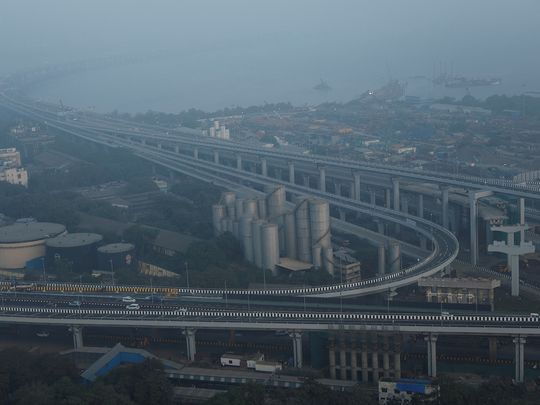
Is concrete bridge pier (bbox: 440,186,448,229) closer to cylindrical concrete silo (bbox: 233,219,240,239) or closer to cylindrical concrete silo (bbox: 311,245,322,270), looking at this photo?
cylindrical concrete silo (bbox: 311,245,322,270)

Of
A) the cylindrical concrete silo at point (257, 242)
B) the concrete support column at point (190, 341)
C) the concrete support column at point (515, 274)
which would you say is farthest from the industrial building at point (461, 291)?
the concrete support column at point (190, 341)

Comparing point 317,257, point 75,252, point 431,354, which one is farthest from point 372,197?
point 431,354

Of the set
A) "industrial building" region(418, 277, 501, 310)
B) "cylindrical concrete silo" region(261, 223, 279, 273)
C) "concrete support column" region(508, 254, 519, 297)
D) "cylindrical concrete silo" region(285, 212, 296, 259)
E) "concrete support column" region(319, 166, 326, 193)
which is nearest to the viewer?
"industrial building" region(418, 277, 501, 310)

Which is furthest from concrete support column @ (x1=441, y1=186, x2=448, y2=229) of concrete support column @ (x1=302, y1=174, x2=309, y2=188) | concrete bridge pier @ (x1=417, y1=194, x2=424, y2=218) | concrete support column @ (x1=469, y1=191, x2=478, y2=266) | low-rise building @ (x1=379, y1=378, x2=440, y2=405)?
low-rise building @ (x1=379, y1=378, x2=440, y2=405)

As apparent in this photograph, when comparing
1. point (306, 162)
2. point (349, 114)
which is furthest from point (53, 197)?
point (349, 114)

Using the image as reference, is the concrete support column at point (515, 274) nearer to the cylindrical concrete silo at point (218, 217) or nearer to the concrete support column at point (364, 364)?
the concrete support column at point (364, 364)

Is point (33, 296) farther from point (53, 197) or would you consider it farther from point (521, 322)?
point (53, 197)

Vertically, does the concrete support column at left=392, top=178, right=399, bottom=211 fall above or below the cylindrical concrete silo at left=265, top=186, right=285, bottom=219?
below

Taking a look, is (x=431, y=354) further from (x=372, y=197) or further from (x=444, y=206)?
(x=372, y=197)
